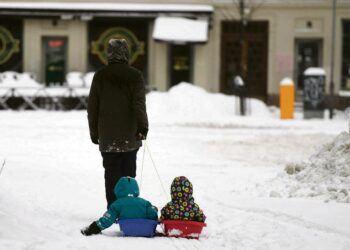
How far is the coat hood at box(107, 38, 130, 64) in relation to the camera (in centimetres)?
705

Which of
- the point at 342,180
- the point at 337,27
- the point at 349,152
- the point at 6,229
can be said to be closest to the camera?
the point at 6,229

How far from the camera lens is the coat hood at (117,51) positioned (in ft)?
23.1

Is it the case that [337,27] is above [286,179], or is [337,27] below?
above

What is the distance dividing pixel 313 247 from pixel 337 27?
23.1m

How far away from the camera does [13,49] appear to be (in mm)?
29422

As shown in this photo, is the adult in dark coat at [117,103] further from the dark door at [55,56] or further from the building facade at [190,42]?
the dark door at [55,56]

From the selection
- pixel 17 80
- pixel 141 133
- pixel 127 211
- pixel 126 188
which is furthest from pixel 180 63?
pixel 127 211

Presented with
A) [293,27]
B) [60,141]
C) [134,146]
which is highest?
[293,27]

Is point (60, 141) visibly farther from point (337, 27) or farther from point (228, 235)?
point (337, 27)

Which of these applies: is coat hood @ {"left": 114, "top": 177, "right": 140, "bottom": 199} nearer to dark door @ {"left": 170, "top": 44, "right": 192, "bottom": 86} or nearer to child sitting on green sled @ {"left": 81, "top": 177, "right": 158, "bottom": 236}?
child sitting on green sled @ {"left": 81, "top": 177, "right": 158, "bottom": 236}

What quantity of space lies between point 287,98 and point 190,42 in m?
5.19

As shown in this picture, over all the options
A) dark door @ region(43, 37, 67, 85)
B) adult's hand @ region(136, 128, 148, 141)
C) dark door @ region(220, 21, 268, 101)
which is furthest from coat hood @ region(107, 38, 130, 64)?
dark door @ region(43, 37, 67, 85)

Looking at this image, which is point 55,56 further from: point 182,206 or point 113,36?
point 182,206

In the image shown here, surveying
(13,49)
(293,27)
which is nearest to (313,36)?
(293,27)
